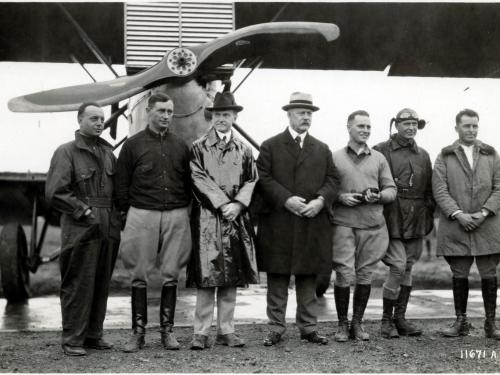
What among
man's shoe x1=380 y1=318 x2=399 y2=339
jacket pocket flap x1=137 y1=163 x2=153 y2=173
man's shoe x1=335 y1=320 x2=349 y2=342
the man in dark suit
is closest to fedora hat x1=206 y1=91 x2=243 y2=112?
the man in dark suit

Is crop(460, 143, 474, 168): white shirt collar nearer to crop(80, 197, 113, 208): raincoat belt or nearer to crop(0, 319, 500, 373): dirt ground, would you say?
crop(0, 319, 500, 373): dirt ground

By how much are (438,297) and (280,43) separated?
4.01 meters

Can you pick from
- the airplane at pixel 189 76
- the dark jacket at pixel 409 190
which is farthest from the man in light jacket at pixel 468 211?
the airplane at pixel 189 76

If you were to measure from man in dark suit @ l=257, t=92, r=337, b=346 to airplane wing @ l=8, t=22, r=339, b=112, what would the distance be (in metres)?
1.57

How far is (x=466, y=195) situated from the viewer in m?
5.16

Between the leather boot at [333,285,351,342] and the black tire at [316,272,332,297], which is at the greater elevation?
the leather boot at [333,285,351,342]

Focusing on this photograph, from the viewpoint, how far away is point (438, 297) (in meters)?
8.02

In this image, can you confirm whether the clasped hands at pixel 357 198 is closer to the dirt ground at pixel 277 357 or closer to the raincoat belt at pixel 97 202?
the dirt ground at pixel 277 357

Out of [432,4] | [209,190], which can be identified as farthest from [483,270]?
[432,4]

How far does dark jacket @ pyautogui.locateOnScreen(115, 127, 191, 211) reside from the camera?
4555mm

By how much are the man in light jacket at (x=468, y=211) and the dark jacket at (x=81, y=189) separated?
2746 millimetres

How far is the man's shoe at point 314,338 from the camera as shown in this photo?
4703mm

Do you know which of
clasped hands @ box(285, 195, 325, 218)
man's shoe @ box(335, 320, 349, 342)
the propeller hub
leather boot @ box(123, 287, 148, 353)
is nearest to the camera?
leather boot @ box(123, 287, 148, 353)

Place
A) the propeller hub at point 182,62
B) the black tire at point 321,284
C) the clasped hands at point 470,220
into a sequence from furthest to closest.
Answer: the black tire at point 321,284 < the propeller hub at point 182,62 < the clasped hands at point 470,220
